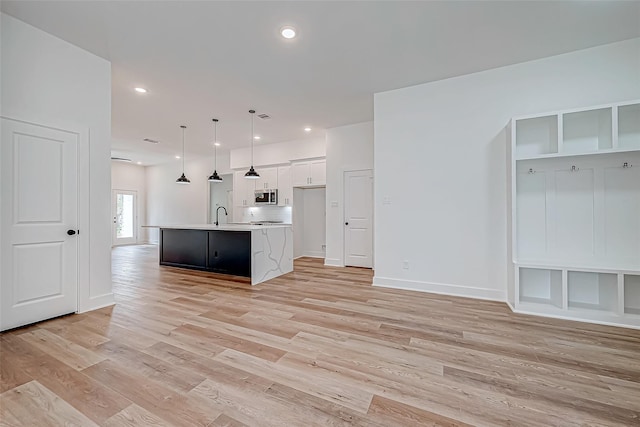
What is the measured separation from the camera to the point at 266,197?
705 centimetres

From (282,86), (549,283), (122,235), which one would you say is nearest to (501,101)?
(549,283)

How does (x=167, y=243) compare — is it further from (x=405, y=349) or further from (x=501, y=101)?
(x=501, y=101)

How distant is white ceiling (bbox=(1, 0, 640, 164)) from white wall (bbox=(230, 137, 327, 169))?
6.54ft

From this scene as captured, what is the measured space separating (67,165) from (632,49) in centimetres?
632

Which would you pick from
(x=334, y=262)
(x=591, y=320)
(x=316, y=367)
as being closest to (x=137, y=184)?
(x=334, y=262)

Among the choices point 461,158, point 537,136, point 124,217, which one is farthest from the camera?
point 124,217

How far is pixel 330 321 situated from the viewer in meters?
2.74

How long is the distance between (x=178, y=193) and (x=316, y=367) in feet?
30.6

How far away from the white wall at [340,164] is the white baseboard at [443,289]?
175 centimetres

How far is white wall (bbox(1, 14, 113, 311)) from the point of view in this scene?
251 cm

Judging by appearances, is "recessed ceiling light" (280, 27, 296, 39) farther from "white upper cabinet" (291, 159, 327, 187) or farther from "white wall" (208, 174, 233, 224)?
"white wall" (208, 174, 233, 224)

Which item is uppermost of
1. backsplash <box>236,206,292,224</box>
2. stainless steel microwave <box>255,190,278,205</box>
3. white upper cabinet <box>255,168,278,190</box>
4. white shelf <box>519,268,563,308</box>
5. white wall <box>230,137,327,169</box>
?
white wall <box>230,137,327,169</box>

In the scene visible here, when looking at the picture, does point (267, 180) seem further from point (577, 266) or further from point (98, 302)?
point (577, 266)

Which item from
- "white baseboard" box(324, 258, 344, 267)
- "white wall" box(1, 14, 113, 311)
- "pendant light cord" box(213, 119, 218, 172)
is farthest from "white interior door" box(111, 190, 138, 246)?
"white baseboard" box(324, 258, 344, 267)
